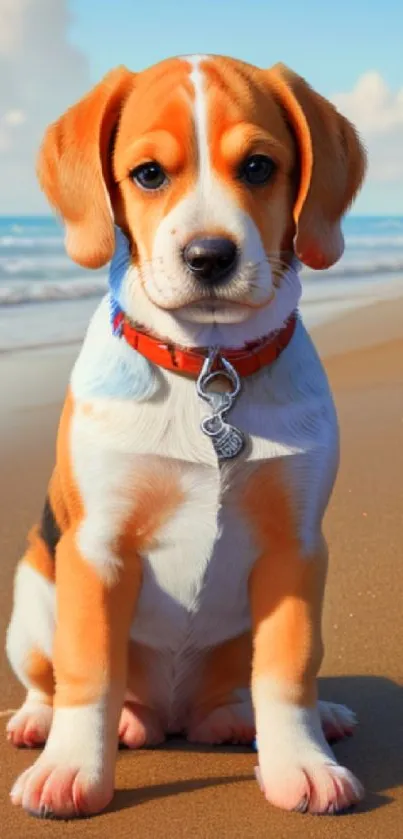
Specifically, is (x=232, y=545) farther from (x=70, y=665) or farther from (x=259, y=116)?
(x=259, y=116)

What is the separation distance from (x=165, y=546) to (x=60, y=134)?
36.5 inches

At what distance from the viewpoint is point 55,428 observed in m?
6.97

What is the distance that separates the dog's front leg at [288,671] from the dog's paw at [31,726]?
0.63m

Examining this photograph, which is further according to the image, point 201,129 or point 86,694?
point 86,694

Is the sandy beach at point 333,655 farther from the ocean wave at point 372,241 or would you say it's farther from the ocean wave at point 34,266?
the ocean wave at point 372,241

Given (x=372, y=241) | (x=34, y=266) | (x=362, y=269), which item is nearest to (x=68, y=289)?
(x=34, y=266)

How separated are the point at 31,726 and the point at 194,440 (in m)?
0.93

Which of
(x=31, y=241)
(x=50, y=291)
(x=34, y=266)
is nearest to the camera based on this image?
(x=50, y=291)

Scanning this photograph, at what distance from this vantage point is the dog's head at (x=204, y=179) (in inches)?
109

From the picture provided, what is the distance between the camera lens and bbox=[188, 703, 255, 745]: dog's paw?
132 inches

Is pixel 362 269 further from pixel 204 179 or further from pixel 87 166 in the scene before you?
pixel 204 179

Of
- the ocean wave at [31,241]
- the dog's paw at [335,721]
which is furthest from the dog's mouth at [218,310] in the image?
the ocean wave at [31,241]

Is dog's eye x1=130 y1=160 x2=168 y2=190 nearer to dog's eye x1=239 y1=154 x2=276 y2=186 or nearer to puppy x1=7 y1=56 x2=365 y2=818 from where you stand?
puppy x1=7 y1=56 x2=365 y2=818

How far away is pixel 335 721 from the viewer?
343 cm
